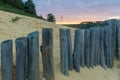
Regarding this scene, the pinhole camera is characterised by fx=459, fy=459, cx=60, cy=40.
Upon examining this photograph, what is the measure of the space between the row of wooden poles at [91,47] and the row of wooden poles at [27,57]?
83 centimetres

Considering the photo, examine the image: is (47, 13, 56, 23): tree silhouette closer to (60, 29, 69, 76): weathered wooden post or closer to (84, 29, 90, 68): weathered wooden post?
(84, 29, 90, 68): weathered wooden post

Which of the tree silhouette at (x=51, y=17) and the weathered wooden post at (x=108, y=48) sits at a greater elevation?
the tree silhouette at (x=51, y=17)

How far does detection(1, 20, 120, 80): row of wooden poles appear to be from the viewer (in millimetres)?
8156

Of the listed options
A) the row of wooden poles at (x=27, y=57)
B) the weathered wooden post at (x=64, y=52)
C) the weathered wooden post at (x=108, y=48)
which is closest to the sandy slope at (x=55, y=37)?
the weathered wooden post at (x=64, y=52)

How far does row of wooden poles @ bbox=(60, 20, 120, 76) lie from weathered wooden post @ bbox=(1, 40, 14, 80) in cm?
192

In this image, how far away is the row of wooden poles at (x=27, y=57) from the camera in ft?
26.3

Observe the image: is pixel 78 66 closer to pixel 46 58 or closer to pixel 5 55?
pixel 46 58

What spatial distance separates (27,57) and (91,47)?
3164mm

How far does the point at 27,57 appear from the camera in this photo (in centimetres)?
837

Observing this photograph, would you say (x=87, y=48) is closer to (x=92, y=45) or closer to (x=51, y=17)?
(x=92, y=45)

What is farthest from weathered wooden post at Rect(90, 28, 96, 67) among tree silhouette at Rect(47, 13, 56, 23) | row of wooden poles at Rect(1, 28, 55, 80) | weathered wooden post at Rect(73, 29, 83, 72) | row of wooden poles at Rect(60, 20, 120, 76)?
tree silhouette at Rect(47, 13, 56, 23)

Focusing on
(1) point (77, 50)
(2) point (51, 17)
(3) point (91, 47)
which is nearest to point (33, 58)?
(1) point (77, 50)

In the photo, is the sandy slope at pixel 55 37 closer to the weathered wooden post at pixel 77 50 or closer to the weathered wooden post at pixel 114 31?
the weathered wooden post at pixel 77 50

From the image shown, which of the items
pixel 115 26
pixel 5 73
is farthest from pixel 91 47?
pixel 5 73
